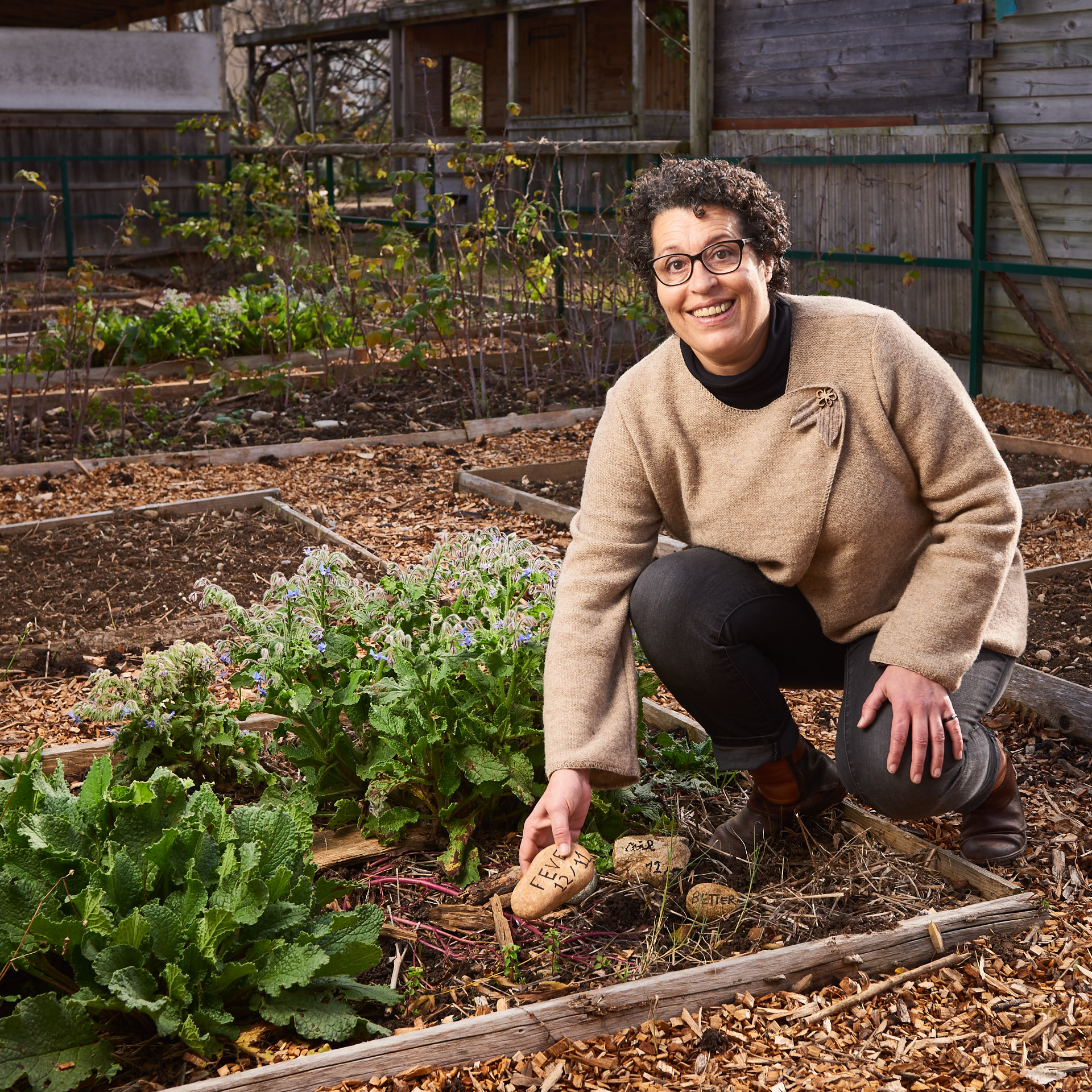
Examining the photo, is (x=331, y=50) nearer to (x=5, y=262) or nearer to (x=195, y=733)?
(x=5, y=262)

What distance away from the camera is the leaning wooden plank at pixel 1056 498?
4.58 m

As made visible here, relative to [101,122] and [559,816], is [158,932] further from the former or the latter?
[101,122]

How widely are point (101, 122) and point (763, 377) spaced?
12.8 metres

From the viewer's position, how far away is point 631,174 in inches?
335

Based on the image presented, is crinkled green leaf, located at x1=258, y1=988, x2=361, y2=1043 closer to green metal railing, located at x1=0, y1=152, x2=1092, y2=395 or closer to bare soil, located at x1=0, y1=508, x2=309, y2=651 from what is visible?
bare soil, located at x1=0, y1=508, x2=309, y2=651

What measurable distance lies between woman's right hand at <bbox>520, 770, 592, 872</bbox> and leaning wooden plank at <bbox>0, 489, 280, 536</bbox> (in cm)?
331

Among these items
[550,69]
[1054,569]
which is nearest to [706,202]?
[1054,569]

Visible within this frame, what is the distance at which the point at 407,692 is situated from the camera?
2.29 meters

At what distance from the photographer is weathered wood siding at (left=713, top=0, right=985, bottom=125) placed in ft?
24.0

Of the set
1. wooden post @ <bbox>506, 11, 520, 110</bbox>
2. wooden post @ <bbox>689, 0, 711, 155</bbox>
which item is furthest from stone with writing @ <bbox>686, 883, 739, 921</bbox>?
wooden post @ <bbox>506, 11, 520, 110</bbox>

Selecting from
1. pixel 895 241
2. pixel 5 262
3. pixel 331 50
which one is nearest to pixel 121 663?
pixel 5 262

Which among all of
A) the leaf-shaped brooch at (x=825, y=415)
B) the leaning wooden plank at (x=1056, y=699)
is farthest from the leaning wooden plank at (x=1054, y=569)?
the leaf-shaped brooch at (x=825, y=415)

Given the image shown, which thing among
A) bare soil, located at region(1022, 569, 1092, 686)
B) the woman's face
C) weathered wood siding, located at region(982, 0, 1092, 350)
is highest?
weathered wood siding, located at region(982, 0, 1092, 350)

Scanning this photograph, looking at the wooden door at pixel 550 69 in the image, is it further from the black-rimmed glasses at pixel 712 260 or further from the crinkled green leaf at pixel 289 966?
the crinkled green leaf at pixel 289 966
